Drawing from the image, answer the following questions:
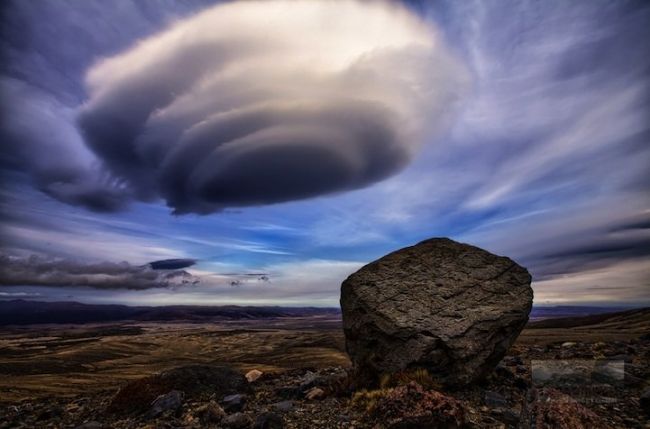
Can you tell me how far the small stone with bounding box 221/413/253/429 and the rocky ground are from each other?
A: 1.1 inches

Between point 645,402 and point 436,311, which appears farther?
point 436,311

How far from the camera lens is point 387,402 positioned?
848 centimetres

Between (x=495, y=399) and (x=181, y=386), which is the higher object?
(x=495, y=399)

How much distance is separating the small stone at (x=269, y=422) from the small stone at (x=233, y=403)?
232 cm

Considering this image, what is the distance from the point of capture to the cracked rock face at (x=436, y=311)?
11.6 metres

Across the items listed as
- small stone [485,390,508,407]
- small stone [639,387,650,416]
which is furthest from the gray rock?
small stone [639,387,650,416]

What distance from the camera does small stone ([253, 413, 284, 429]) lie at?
29.1ft

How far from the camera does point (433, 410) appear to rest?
25.3 ft

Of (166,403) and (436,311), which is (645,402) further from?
(166,403)

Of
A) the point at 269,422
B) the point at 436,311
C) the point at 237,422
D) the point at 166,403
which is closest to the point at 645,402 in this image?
the point at 436,311

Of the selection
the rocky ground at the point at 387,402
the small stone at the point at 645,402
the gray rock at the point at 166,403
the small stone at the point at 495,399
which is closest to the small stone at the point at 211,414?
the rocky ground at the point at 387,402

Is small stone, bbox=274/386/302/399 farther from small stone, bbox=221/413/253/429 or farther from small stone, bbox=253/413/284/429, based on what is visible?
small stone, bbox=253/413/284/429

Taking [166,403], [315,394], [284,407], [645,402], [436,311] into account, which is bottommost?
[166,403]

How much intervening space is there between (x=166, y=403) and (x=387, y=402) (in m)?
6.74
